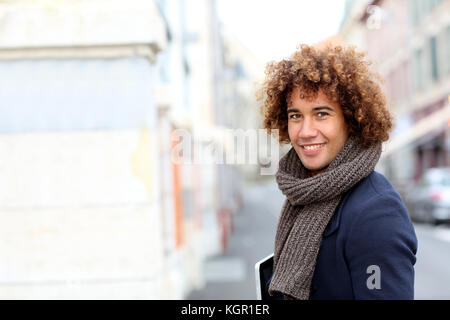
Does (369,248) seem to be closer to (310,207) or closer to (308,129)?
(310,207)

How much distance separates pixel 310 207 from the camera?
1823 millimetres

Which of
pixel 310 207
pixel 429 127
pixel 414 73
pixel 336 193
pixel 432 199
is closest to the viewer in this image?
pixel 336 193

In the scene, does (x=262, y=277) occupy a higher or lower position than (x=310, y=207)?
lower

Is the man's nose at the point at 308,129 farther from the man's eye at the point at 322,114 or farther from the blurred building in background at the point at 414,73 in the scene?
the blurred building in background at the point at 414,73

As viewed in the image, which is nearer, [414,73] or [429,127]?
[429,127]

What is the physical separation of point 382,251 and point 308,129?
0.50 metres

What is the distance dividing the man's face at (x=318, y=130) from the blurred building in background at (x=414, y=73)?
61.8 feet

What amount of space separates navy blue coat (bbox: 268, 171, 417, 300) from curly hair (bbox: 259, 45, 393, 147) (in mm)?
215

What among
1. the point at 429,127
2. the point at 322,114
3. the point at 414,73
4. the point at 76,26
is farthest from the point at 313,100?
the point at 414,73
